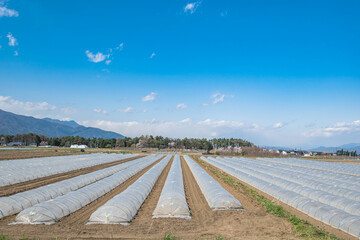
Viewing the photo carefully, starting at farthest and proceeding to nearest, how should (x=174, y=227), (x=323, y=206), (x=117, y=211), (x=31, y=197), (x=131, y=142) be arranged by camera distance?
(x=131, y=142) < (x=31, y=197) < (x=323, y=206) < (x=117, y=211) < (x=174, y=227)

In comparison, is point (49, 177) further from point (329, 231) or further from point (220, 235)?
point (329, 231)

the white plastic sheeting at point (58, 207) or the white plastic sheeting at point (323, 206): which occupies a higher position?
the white plastic sheeting at point (323, 206)

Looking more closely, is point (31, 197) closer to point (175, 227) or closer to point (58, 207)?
point (58, 207)

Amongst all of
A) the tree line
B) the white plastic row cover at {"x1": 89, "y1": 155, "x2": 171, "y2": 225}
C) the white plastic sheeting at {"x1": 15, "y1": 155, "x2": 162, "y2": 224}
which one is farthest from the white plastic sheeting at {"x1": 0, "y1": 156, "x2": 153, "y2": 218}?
the tree line

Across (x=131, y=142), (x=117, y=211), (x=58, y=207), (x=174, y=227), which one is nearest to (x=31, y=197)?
(x=58, y=207)

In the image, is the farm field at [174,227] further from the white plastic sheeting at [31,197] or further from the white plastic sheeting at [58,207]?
the white plastic sheeting at [31,197]

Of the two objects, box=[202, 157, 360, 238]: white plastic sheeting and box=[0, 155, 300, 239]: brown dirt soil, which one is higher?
box=[202, 157, 360, 238]: white plastic sheeting

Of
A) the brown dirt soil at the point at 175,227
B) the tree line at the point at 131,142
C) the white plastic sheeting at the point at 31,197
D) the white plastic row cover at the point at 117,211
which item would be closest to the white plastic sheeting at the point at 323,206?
the brown dirt soil at the point at 175,227

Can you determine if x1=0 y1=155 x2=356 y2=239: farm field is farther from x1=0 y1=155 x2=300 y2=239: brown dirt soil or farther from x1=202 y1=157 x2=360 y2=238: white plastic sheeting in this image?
x1=202 y1=157 x2=360 y2=238: white plastic sheeting

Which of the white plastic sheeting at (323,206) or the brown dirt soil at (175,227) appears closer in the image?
the brown dirt soil at (175,227)

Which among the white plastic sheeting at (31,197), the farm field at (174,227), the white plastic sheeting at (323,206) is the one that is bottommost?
the farm field at (174,227)

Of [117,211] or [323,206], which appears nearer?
[117,211]

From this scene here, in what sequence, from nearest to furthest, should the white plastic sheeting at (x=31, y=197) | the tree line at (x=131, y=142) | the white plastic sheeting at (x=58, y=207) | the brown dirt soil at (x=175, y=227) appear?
the brown dirt soil at (x=175, y=227) < the white plastic sheeting at (x=58, y=207) < the white plastic sheeting at (x=31, y=197) < the tree line at (x=131, y=142)

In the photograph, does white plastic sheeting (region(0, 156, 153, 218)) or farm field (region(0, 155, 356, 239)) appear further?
white plastic sheeting (region(0, 156, 153, 218))
